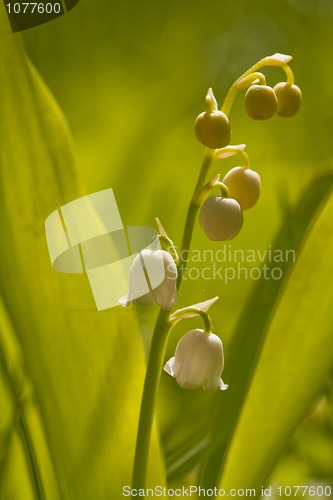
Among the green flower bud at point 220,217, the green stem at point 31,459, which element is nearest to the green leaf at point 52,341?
the green stem at point 31,459

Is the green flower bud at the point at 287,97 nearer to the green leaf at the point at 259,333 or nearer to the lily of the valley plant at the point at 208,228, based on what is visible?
the lily of the valley plant at the point at 208,228

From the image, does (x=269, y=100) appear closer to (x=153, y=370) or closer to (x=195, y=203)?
(x=195, y=203)

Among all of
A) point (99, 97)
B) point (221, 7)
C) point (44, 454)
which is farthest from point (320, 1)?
point (44, 454)

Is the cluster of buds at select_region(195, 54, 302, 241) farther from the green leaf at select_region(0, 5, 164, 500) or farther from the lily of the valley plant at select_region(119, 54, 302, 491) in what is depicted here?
the green leaf at select_region(0, 5, 164, 500)

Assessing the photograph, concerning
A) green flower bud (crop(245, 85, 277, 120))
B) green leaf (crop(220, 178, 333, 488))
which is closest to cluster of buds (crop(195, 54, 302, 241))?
green flower bud (crop(245, 85, 277, 120))

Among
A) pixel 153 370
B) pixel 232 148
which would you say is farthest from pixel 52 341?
pixel 232 148

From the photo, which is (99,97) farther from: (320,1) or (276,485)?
(276,485)
